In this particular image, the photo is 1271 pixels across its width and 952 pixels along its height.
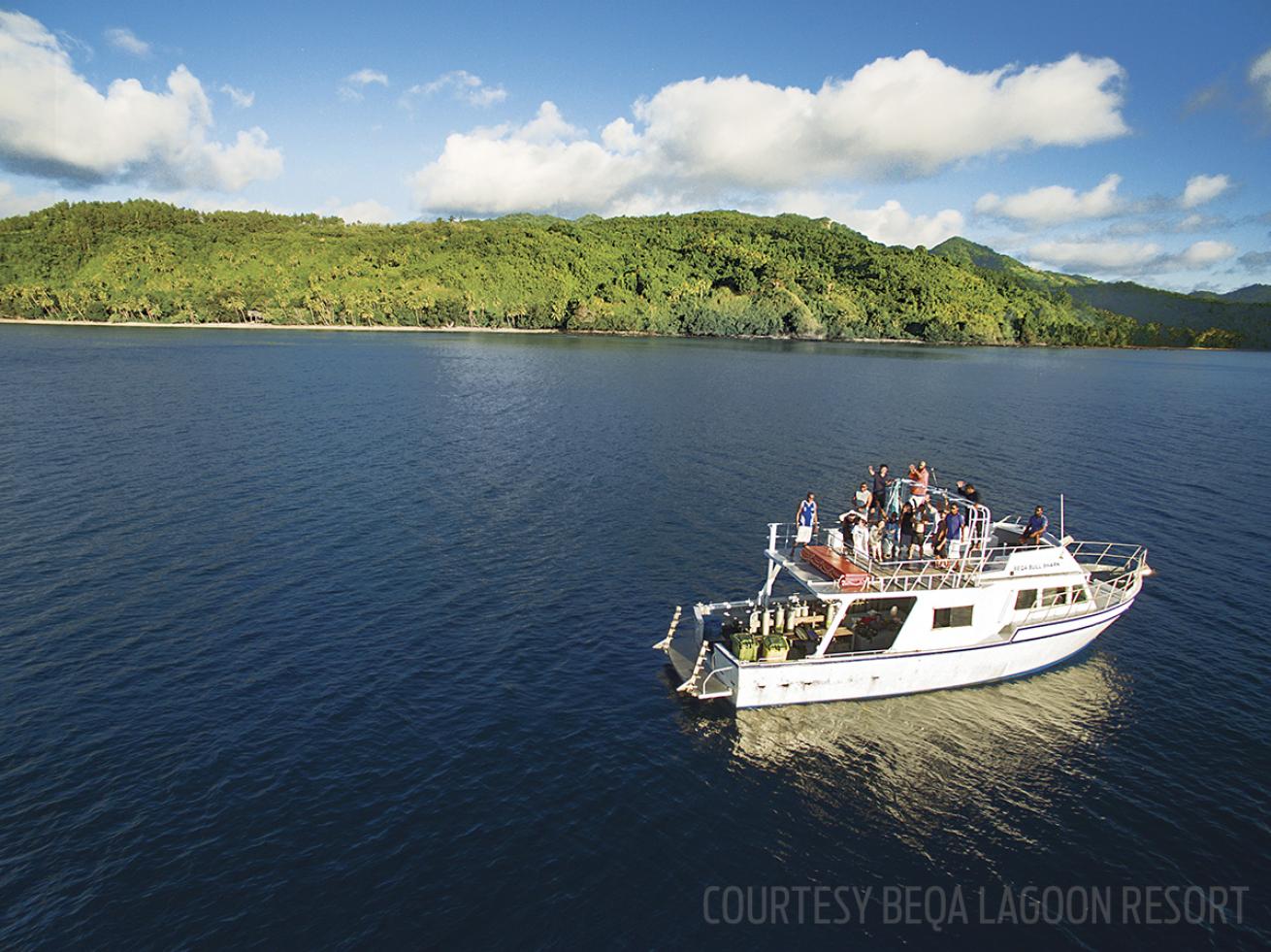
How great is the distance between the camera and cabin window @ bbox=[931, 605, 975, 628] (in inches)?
1103

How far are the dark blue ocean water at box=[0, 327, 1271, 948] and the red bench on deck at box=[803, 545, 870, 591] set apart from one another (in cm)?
Answer: 513

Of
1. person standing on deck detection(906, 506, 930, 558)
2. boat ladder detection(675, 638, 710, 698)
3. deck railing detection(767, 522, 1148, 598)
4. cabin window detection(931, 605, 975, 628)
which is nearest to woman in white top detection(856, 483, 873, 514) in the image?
deck railing detection(767, 522, 1148, 598)

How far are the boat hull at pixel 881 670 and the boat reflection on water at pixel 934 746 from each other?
0.48 meters

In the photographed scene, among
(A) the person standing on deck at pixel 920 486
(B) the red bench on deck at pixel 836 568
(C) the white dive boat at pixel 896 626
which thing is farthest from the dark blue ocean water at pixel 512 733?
(A) the person standing on deck at pixel 920 486

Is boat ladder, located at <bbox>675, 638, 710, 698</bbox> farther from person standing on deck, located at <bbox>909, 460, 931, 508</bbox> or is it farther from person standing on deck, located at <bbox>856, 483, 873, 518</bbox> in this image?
person standing on deck, located at <bbox>909, 460, 931, 508</bbox>

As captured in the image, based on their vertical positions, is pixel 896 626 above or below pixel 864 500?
below

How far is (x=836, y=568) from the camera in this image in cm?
2766

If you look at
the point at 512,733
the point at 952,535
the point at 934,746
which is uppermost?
the point at 952,535

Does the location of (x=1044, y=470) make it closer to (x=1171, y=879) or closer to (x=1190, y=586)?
(x=1190, y=586)

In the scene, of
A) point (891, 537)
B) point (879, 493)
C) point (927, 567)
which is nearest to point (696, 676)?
point (891, 537)

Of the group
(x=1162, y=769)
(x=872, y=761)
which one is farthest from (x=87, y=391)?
(x=1162, y=769)

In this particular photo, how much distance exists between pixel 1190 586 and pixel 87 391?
117 meters

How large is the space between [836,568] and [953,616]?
5.42 m

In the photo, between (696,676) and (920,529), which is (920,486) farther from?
(696,676)
